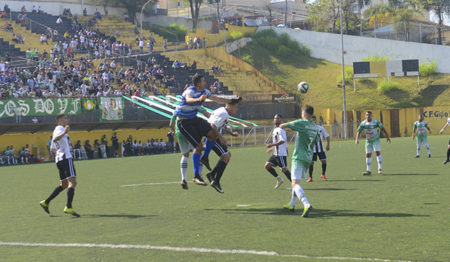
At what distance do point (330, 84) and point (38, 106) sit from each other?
126ft

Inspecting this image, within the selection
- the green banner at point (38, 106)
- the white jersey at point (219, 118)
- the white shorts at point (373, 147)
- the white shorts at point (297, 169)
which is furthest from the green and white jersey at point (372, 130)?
the green banner at point (38, 106)

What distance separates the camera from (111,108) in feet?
150

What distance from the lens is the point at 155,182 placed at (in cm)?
2036

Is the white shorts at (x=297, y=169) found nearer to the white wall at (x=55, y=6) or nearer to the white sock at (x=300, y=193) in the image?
the white sock at (x=300, y=193)

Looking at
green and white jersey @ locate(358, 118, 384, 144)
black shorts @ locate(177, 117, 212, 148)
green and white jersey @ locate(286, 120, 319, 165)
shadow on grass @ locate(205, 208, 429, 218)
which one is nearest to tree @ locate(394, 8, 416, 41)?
green and white jersey @ locate(358, 118, 384, 144)

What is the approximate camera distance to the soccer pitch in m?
8.12

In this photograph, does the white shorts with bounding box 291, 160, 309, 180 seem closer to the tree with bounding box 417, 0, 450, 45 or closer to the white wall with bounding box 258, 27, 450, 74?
the white wall with bounding box 258, 27, 450, 74

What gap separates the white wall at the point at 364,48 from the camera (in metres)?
74.1

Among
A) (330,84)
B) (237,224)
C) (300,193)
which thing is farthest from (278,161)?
(330,84)

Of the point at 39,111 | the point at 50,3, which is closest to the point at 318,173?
the point at 39,111

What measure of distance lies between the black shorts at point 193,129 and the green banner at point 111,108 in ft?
107

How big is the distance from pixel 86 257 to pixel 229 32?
74066 mm

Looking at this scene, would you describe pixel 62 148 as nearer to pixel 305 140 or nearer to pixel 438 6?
pixel 305 140

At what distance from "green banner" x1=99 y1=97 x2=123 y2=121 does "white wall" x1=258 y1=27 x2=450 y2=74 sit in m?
41.5
